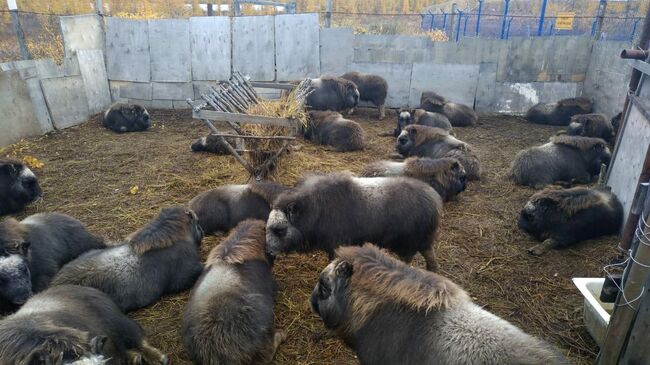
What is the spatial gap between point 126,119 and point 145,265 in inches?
308

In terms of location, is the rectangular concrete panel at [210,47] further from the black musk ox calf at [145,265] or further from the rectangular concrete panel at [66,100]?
the black musk ox calf at [145,265]

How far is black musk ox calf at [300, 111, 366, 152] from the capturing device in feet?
32.0

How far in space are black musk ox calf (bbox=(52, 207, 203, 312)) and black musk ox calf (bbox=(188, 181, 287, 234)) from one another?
82 centimetres

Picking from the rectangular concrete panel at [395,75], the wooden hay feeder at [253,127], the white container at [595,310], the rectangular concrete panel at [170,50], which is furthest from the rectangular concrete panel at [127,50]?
the white container at [595,310]

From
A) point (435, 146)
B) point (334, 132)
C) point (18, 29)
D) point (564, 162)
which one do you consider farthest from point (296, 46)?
point (564, 162)

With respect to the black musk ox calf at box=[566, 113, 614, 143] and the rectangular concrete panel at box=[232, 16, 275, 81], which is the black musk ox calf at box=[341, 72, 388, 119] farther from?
the black musk ox calf at box=[566, 113, 614, 143]

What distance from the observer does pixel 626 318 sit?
126 inches

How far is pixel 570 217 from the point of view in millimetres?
5730

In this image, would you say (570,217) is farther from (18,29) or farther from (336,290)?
(18,29)

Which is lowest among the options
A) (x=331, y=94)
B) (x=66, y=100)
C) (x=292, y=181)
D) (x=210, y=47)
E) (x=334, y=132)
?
(x=292, y=181)

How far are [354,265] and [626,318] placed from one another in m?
2.24

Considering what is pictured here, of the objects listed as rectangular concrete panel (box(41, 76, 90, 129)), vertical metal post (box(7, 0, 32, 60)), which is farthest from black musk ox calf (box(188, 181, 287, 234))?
vertical metal post (box(7, 0, 32, 60))

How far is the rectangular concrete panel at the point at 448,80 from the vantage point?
1333 centimetres

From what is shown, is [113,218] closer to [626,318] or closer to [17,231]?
[17,231]
